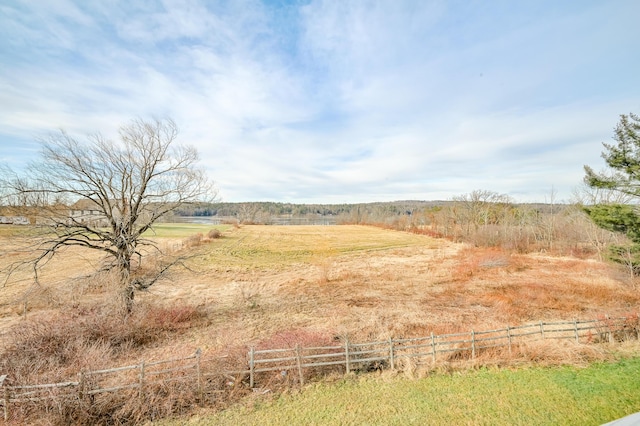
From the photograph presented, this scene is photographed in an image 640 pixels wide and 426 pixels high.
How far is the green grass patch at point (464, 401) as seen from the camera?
7.74m

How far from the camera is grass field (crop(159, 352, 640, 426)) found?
25.4ft

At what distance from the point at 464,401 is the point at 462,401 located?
0.20 ft

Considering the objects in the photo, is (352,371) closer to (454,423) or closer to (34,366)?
(454,423)

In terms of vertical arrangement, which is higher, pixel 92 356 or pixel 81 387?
pixel 81 387

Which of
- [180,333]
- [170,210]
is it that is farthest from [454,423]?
[170,210]

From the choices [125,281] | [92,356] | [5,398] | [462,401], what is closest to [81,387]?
[5,398]

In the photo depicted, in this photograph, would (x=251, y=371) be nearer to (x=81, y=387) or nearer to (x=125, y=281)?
(x=81, y=387)

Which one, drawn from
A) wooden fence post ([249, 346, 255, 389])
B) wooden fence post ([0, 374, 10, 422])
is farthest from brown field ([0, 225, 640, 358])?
wooden fence post ([0, 374, 10, 422])

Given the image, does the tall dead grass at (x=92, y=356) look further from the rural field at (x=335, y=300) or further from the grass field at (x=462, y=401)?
the grass field at (x=462, y=401)

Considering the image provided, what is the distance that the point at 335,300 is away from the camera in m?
20.2

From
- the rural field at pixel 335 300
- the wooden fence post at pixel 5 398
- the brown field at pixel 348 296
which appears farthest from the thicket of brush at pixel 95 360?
the brown field at pixel 348 296

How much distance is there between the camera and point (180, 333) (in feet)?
46.4

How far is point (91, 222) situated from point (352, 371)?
14.3 metres

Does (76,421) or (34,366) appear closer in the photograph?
(76,421)
